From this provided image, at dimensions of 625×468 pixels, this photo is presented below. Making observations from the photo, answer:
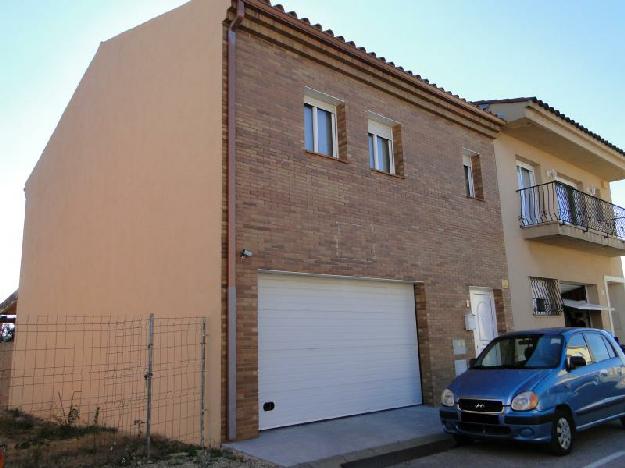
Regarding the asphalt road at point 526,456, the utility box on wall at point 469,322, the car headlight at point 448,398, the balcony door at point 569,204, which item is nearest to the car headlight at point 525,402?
the asphalt road at point 526,456

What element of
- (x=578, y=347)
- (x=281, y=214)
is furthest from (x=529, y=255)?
(x=281, y=214)

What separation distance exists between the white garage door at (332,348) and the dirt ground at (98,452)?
1363 mm

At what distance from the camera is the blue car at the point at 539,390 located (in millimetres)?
6418

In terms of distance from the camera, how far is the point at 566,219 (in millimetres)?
13938

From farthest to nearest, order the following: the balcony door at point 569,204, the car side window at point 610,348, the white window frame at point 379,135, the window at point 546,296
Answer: the balcony door at point 569,204, the window at point 546,296, the white window frame at point 379,135, the car side window at point 610,348

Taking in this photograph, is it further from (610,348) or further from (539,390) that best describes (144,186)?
(610,348)

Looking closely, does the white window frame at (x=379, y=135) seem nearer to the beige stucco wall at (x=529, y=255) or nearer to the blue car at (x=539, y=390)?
the beige stucco wall at (x=529, y=255)

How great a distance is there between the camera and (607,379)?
25.3ft

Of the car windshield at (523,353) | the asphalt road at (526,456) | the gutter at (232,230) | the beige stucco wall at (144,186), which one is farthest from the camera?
the beige stucco wall at (144,186)

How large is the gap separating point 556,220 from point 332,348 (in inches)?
294

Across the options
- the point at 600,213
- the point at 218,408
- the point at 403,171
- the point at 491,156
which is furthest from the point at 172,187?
the point at 600,213

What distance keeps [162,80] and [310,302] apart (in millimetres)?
4744

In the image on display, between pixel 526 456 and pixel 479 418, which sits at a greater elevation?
pixel 479 418

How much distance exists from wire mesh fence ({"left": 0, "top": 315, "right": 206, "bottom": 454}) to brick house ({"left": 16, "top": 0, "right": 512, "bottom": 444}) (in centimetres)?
34
